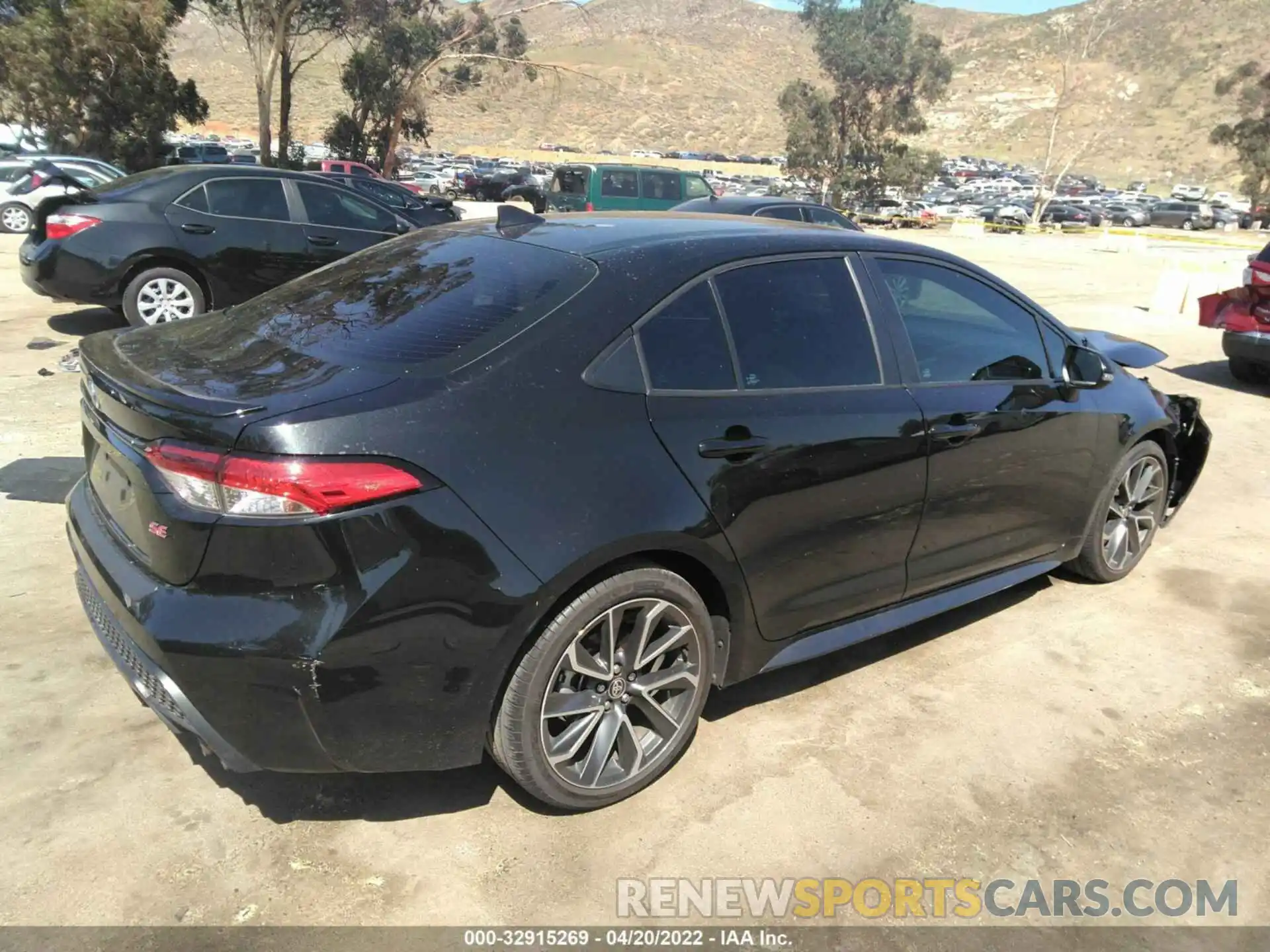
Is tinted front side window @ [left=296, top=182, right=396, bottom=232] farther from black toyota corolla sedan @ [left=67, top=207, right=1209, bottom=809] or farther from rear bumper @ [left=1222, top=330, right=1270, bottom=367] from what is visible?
rear bumper @ [left=1222, top=330, right=1270, bottom=367]

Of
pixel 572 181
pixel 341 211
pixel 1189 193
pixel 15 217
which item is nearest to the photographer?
pixel 341 211

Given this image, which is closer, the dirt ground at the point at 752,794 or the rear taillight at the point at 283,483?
the rear taillight at the point at 283,483

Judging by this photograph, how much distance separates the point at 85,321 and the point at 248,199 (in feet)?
7.13

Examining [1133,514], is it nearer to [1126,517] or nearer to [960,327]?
[1126,517]

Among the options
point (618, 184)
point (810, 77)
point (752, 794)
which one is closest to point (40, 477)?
point (752, 794)

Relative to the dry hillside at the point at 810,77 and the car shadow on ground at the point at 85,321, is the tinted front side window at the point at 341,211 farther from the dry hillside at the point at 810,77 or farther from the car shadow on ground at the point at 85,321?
the dry hillside at the point at 810,77

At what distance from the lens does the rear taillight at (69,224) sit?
7.82 m

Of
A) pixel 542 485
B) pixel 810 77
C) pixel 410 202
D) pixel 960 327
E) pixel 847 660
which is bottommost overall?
pixel 847 660

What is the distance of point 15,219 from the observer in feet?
58.1

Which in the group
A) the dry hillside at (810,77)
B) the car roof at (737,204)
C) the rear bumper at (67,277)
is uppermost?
the dry hillside at (810,77)

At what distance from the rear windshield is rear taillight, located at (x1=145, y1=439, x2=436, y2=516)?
0.38m

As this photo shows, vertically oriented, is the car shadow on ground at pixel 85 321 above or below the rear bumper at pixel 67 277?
below

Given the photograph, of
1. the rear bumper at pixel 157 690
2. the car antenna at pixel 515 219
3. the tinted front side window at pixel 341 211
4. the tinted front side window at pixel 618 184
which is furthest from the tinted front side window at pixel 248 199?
the tinted front side window at pixel 618 184

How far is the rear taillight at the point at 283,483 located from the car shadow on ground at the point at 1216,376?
928cm
